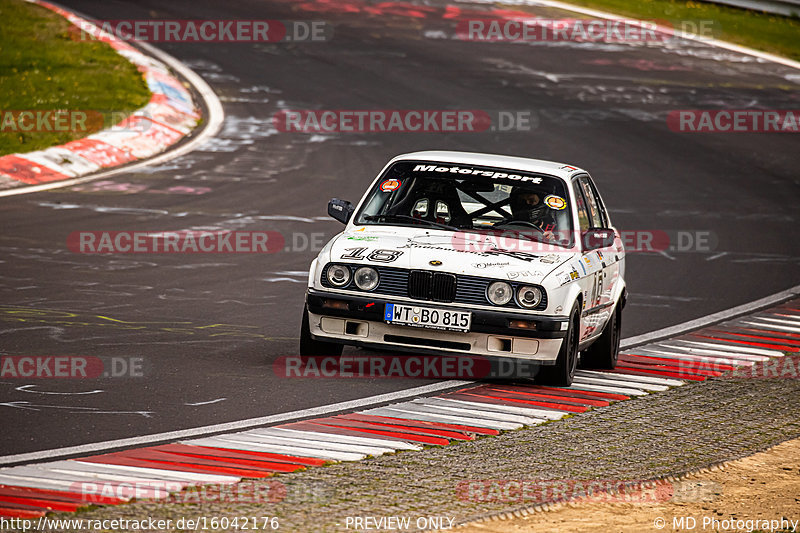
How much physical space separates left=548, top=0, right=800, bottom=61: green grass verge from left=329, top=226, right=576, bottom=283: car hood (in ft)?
76.4

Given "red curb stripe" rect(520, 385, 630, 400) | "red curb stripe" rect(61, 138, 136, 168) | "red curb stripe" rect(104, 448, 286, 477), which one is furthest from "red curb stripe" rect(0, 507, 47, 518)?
"red curb stripe" rect(61, 138, 136, 168)

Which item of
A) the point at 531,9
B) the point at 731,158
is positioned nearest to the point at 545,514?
the point at 731,158

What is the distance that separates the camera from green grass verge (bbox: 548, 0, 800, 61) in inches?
1248

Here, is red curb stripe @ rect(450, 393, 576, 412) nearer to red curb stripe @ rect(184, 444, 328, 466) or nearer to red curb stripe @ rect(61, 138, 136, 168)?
red curb stripe @ rect(184, 444, 328, 466)

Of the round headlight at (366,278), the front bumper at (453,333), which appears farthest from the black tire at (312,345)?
the round headlight at (366,278)

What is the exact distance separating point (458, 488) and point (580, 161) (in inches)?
584

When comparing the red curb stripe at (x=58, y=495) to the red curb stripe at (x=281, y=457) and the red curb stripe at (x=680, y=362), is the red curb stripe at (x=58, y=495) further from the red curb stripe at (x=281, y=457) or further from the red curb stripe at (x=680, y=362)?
the red curb stripe at (x=680, y=362)

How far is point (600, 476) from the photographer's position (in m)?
6.72

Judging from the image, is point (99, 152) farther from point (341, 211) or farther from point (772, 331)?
point (772, 331)

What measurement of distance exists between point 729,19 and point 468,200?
84.9 feet

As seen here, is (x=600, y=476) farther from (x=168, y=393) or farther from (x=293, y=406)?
(x=168, y=393)

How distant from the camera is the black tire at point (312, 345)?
9.28m

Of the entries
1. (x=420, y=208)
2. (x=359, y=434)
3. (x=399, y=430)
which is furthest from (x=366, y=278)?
(x=359, y=434)

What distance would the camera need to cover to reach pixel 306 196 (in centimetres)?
1733
